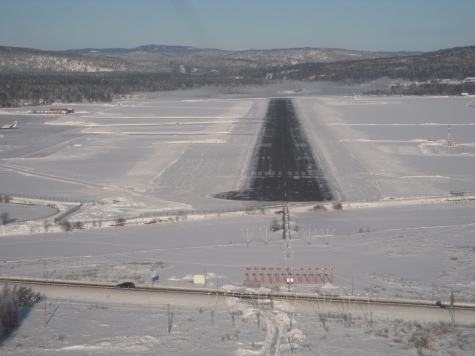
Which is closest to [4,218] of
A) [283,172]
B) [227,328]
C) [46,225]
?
[46,225]

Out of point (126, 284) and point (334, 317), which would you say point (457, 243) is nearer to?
point (334, 317)

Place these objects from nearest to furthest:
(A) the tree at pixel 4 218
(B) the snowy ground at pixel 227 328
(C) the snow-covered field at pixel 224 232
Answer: (B) the snowy ground at pixel 227 328
(C) the snow-covered field at pixel 224 232
(A) the tree at pixel 4 218

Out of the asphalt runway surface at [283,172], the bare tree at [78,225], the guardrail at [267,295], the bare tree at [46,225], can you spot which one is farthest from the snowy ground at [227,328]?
the asphalt runway surface at [283,172]

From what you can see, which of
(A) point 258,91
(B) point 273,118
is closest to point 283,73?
(A) point 258,91

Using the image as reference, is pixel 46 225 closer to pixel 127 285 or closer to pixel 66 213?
pixel 66 213

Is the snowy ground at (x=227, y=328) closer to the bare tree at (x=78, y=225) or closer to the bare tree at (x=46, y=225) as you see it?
the bare tree at (x=46, y=225)

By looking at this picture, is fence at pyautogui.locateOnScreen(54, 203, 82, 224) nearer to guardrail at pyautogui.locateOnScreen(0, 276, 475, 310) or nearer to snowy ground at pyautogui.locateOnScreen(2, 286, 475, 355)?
guardrail at pyautogui.locateOnScreen(0, 276, 475, 310)
